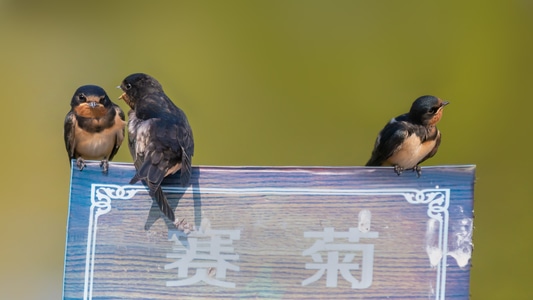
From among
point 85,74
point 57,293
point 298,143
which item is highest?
point 85,74

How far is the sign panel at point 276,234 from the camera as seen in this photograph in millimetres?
3023

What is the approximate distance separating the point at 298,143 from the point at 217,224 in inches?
88.7

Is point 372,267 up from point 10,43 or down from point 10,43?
down

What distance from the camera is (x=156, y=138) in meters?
3.32

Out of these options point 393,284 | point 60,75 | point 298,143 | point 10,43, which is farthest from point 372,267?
point 10,43

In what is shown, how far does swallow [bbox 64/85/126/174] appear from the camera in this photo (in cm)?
399

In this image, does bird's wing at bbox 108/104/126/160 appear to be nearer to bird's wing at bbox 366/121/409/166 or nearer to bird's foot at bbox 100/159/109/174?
bird's wing at bbox 366/121/409/166

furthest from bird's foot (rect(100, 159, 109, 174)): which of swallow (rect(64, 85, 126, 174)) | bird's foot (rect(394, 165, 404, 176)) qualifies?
swallow (rect(64, 85, 126, 174))

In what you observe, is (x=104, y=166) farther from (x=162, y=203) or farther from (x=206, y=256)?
(x=206, y=256)

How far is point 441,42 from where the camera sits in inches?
220

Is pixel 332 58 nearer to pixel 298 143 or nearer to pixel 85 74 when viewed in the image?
pixel 298 143

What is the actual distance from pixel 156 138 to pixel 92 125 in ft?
2.83

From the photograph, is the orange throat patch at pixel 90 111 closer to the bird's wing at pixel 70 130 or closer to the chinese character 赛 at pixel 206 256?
the bird's wing at pixel 70 130

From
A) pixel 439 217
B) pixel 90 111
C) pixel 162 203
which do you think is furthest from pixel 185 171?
pixel 90 111
